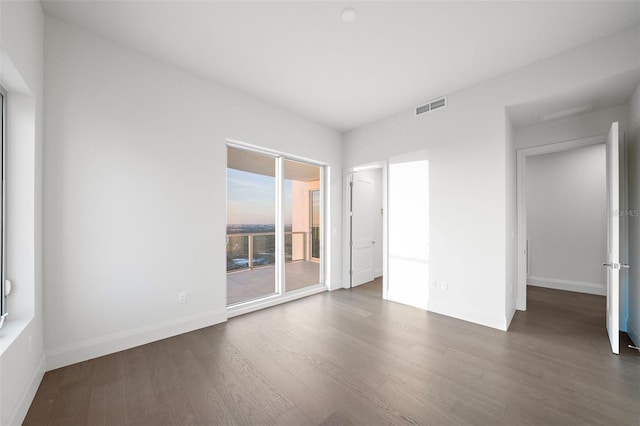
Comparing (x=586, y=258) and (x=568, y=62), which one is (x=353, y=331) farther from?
(x=586, y=258)

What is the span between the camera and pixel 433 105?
3662 mm

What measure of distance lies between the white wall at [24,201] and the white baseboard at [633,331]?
18.0ft

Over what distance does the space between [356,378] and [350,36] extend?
10.6 ft

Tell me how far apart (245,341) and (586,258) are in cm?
625

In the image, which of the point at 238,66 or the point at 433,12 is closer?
the point at 433,12

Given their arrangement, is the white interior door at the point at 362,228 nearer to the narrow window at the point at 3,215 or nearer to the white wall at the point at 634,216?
the white wall at the point at 634,216

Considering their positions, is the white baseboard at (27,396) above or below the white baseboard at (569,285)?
above

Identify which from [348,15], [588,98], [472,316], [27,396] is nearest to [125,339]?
[27,396]

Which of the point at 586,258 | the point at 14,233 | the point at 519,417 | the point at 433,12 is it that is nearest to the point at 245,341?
the point at 14,233

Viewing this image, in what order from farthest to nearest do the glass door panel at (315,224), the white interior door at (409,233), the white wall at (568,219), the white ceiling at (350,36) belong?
the glass door panel at (315,224), the white wall at (568,219), the white interior door at (409,233), the white ceiling at (350,36)

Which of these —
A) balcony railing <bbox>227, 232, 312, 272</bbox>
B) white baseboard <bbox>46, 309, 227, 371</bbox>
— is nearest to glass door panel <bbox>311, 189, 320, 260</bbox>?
balcony railing <bbox>227, 232, 312, 272</bbox>

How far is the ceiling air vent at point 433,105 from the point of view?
11.7 ft

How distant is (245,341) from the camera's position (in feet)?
9.03

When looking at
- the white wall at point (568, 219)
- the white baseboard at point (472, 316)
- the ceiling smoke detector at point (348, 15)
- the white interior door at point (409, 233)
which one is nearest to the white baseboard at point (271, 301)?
the white interior door at point (409, 233)
